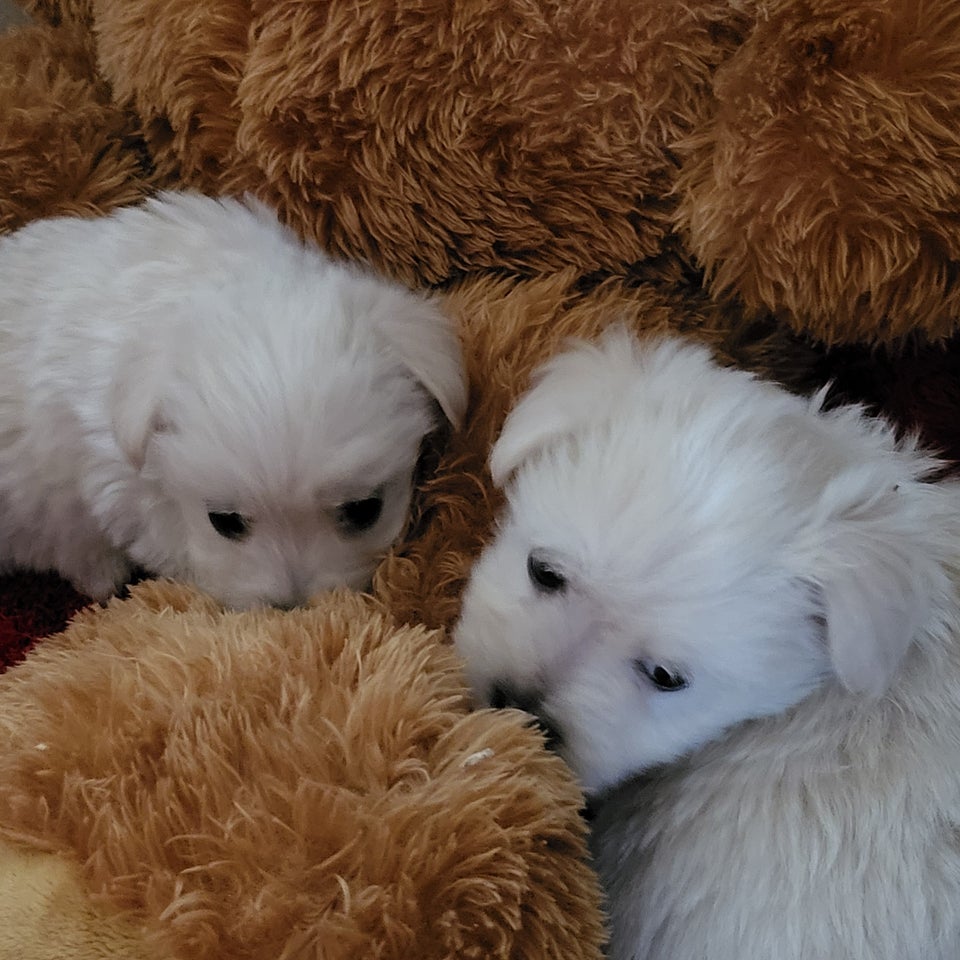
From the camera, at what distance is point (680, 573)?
120 centimetres

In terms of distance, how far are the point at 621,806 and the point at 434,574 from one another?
44 cm

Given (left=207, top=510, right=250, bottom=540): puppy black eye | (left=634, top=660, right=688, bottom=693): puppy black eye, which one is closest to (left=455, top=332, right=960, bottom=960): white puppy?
(left=634, top=660, right=688, bottom=693): puppy black eye

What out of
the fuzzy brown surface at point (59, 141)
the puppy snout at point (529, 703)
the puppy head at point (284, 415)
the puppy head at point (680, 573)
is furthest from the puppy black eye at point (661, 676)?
the fuzzy brown surface at point (59, 141)

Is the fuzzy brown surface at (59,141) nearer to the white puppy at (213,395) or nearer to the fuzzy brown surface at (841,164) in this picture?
the white puppy at (213,395)

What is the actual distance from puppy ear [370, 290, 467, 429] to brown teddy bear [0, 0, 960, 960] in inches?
3.3

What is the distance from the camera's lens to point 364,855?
91 centimetres

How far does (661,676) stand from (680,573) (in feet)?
0.50

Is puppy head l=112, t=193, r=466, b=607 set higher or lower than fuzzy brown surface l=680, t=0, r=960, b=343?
lower

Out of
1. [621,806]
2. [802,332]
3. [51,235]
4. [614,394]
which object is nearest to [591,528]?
[614,394]

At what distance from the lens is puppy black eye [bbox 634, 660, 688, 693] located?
1241 mm

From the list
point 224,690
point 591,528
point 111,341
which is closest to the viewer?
point 224,690

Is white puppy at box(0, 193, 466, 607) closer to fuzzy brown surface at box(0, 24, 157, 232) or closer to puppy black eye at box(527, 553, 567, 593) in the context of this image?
fuzzy brown surface at box(0, 24, 157, 232)

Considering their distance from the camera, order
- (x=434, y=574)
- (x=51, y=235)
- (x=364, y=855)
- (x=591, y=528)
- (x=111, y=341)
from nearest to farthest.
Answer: (x=364, y=855) → (x=591, y=528) → (x=434, y=574) → (x=111, y=341) → (x=51, y=235)

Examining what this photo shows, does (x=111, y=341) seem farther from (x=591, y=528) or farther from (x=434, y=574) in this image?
(x=591, y=528)
